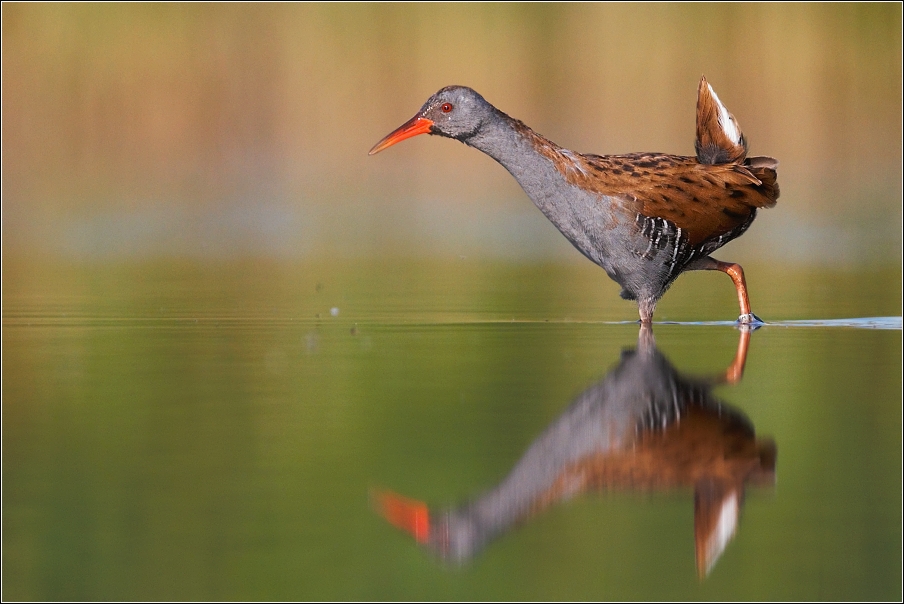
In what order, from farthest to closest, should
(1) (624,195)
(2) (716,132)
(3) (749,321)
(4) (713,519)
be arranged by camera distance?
(2) (716,132) < (3) (749,321) < (1) (624,195) < (4) (713,519)

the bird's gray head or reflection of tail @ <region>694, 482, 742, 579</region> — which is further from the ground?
the bird's gray head

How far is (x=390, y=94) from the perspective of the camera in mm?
22703

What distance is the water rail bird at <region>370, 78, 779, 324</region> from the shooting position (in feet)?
27.1

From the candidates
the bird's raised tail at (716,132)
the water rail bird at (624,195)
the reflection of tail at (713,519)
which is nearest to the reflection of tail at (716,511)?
the reflection of tail at (713,519)

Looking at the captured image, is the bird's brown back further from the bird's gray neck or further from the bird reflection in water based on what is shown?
the bird reflection in water

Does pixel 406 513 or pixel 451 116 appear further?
pixel 451 116

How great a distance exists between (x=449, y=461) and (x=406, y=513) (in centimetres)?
58

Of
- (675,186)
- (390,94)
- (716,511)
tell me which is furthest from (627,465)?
(390,94)

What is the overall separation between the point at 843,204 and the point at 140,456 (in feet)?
53.2

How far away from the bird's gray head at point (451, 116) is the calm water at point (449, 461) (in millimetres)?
1085

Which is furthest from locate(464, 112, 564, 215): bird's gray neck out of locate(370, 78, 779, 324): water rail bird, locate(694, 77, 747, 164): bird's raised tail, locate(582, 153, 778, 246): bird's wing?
locate(694, 77, 747, 164): bird's raised tail

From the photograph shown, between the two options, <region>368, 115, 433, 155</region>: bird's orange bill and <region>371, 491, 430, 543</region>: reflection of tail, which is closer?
<region>371, 491, 430, 543</region>: reflection of tail

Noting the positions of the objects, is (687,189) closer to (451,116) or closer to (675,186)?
(675,186)

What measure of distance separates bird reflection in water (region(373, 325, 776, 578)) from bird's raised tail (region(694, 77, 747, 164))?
314 cm
